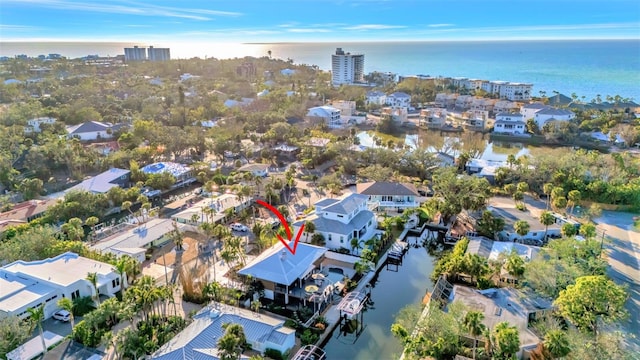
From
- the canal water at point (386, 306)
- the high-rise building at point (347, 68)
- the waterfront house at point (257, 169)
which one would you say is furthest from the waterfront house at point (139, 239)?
the high-rise building at point (347, 68)

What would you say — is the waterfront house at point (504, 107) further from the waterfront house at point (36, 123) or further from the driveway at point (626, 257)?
the waterfront house at point (36, 123)

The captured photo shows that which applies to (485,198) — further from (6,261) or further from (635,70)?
(635,70)

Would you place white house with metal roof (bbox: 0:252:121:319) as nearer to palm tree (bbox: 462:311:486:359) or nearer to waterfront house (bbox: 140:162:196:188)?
waterfront house (bbox: 140:162:196:188)

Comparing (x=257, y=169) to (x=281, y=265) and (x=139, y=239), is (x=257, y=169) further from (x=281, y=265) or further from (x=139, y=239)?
(x=281, y=265)

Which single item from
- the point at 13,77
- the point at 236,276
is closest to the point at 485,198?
the point at 236,276

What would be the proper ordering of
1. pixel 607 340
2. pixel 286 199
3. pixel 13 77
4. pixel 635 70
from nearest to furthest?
pixel 607 340, pixel 286 199, pixel 13 77, pixel 635 70

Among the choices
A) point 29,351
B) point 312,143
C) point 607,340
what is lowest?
Result: point 29,351

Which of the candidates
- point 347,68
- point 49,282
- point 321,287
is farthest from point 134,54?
point 321,287
